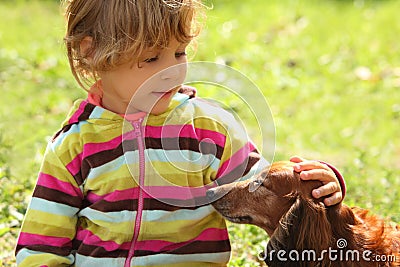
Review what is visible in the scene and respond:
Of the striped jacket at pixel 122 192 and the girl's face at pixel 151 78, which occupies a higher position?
the girl's face at pixel 151 78

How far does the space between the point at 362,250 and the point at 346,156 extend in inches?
120

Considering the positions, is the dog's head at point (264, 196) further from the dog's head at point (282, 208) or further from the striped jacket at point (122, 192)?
the striped jacket at point (122, 192)

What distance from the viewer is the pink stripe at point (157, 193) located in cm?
390

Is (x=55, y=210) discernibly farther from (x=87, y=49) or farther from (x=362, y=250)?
(x=362, y=250)

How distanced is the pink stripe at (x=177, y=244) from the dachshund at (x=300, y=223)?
0.75 ft

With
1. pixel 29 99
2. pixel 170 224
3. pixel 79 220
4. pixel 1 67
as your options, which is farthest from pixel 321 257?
pixel 1 67

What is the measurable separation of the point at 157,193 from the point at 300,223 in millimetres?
750

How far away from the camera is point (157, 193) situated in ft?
12.9

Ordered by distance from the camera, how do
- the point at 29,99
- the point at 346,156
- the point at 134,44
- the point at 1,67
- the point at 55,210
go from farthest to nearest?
the point at 1,67 < the point at 29,99 < the point at 346,156 < the point at 55,210 < the point at 134,44

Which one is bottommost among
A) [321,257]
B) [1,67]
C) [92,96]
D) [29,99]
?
[321,257]

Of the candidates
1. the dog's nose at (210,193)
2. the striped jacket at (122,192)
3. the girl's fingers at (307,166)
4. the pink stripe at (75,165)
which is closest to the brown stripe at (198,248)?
the striped jacket at (122,192)

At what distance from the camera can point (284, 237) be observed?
12.2 feet

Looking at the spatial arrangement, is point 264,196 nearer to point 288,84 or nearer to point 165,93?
point 165,93

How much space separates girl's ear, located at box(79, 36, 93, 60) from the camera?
12.5 ft
